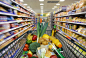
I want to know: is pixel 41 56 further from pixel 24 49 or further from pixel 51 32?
pixel 51 32

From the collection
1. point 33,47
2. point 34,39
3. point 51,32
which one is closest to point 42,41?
point 33,47

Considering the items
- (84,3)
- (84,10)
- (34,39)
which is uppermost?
(84,3)

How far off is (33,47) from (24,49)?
0.21 metres

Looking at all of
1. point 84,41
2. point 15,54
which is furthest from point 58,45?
point 84,41

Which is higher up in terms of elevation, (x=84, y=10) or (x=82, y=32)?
(x=84, y=10)

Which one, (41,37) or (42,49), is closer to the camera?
(42,49)

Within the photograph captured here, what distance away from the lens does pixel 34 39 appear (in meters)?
1.37

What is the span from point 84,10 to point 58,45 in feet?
5.78

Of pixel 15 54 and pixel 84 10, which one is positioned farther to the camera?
pixel 84 10

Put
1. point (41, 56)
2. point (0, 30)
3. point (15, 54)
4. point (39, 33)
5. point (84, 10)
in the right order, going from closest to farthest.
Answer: point (41, 56)
point (15, 54)
point (39, 33)
point (0, 30)
point (84, 10)

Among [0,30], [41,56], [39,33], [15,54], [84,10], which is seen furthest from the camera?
[84,10]

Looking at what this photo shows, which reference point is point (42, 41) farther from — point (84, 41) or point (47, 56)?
point (84, 41)

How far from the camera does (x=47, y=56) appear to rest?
0.80 meters

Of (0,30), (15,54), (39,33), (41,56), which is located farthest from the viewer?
(0,30)
